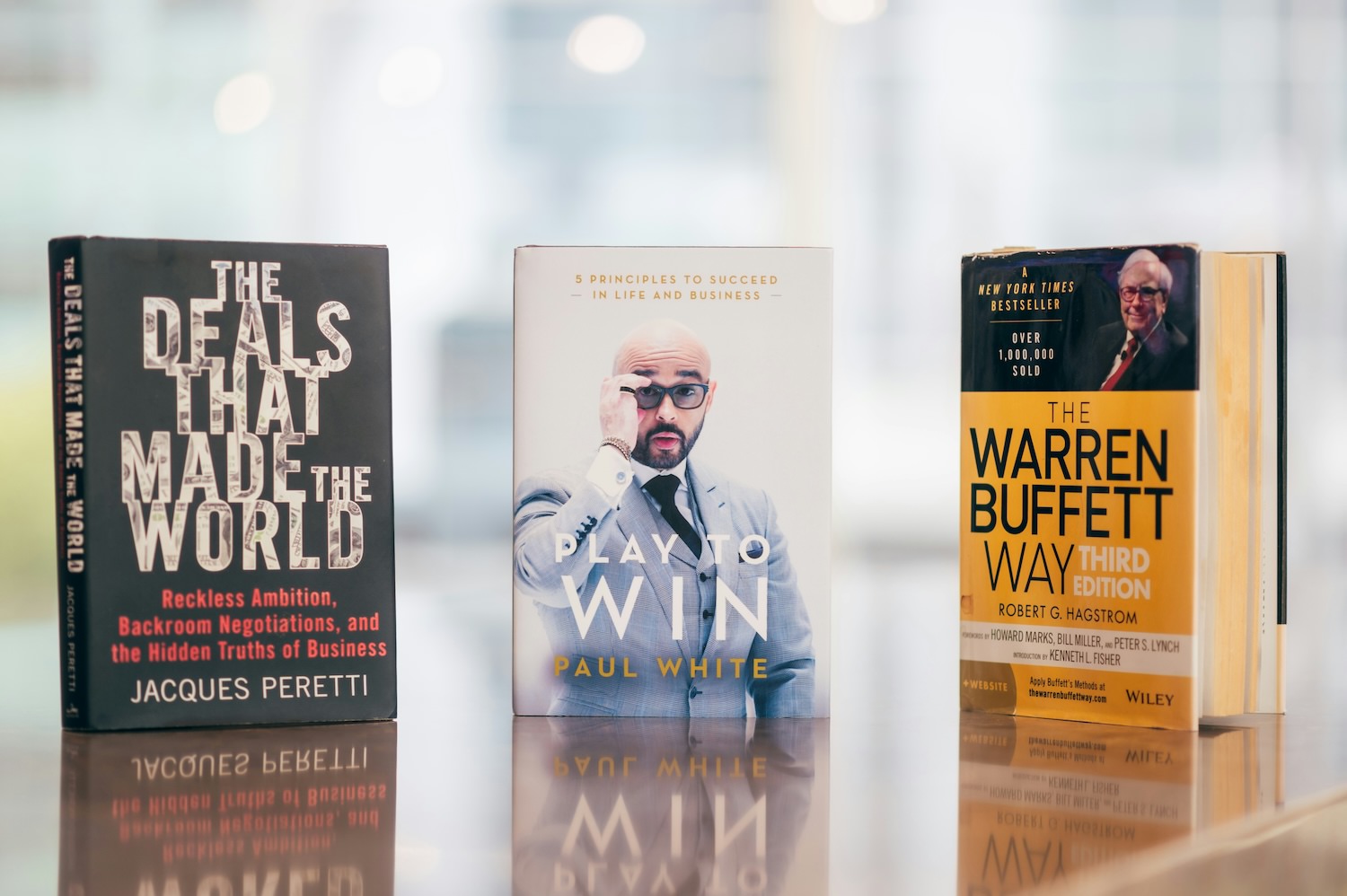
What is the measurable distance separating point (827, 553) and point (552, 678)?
183mm

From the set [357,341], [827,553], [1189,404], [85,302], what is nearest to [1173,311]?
[1189,404]

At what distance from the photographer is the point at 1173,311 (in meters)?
0.67

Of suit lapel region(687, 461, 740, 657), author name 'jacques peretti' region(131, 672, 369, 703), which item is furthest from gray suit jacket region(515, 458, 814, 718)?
author name 'jacques peretti' region(131, 672, 369, 703)

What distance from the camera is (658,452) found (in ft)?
2.36

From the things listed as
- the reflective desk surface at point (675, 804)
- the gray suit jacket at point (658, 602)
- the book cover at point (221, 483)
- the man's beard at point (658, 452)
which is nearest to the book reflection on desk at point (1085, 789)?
the reflective desk surface at point (675, 804)

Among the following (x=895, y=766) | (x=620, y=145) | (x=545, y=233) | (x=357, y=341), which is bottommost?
(x=895, y=766)

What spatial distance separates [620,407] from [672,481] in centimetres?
6

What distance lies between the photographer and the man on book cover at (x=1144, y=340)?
0.67 metres

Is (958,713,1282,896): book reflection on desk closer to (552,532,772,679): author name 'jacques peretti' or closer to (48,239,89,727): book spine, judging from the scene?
(552,532,772,679): author name 'jacques peretti'

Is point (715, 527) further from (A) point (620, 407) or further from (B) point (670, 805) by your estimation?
(B) point (670, 805)

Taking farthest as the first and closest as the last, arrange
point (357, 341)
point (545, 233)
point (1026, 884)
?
point (545, 233)
point (357, 341)
point (1026, 884)

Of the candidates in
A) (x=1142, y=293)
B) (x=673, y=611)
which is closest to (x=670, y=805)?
(x=673, y=611)

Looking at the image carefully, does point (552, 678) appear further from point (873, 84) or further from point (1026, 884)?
point (873, 84)

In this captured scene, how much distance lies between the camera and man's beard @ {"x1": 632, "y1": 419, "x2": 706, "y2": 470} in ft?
2.36
